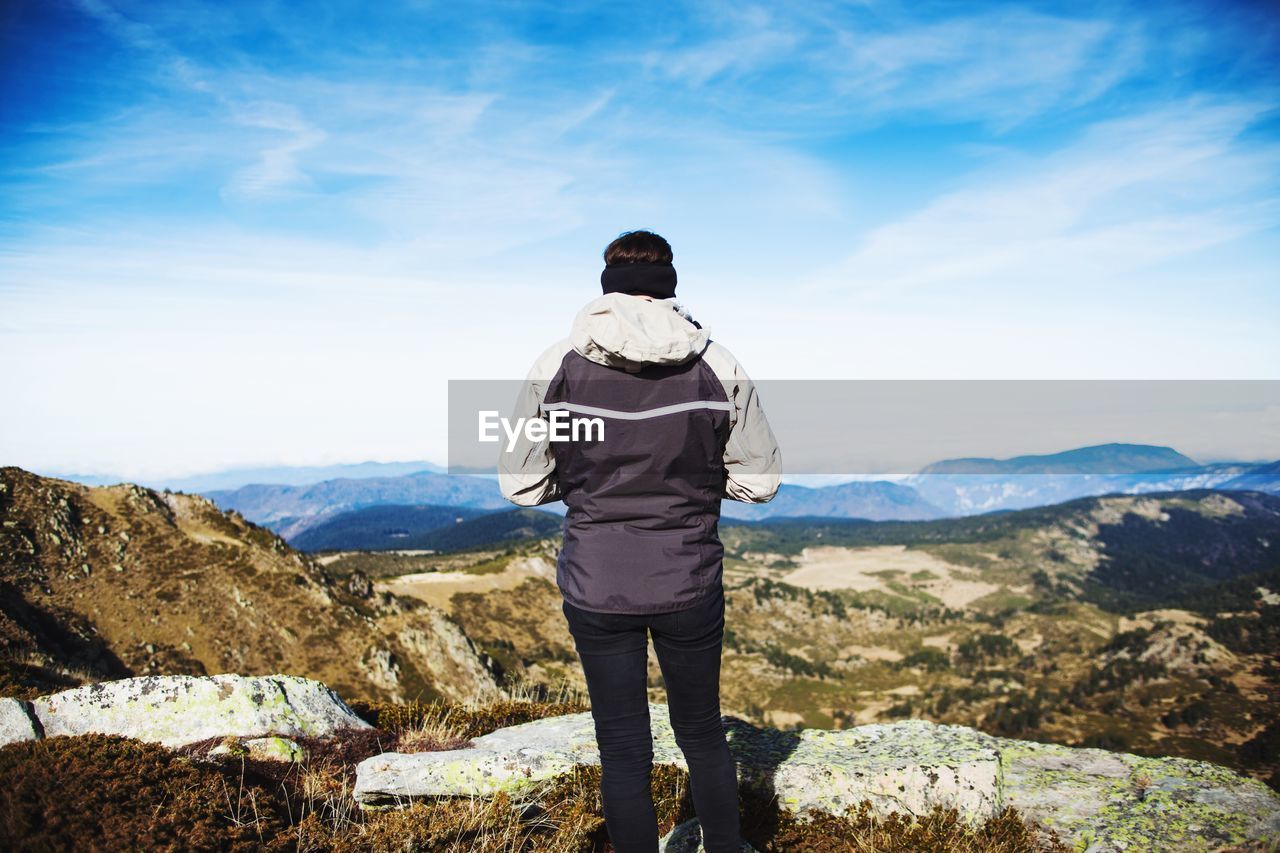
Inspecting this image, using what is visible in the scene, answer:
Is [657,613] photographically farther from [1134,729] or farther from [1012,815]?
[1134,729]

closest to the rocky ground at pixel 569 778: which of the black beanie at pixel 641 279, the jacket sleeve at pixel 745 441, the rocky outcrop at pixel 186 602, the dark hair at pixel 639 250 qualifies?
the jacket sleeve at pixel 745 441

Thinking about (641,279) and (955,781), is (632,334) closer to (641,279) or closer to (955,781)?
(641,279)

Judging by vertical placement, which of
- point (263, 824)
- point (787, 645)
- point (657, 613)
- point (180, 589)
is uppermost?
point (657, 613)

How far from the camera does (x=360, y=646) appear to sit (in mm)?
23875

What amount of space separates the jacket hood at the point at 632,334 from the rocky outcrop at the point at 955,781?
180 inches

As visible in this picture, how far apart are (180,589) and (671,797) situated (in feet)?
74.9

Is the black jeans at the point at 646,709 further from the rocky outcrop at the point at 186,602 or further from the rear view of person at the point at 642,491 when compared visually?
the rocky outcrop at the point at 186,602

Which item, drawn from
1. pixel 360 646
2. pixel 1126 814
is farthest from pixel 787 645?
pixel 1126 814

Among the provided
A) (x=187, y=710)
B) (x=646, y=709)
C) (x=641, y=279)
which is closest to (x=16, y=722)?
(x=187, y=710)

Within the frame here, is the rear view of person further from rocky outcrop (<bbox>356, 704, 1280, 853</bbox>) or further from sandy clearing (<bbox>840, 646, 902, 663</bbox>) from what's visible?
sandy clearing (<bbox>840, 646, 902, 663</bbox>)

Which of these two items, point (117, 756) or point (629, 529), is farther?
point (117, 756)

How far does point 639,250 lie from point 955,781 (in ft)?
19.3

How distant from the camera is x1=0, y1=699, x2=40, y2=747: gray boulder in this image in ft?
18.7

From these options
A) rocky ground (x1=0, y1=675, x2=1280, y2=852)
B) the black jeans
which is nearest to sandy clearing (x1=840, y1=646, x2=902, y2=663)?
rocky ground (x1=0, y1=675, x2=1280, y2=852)
